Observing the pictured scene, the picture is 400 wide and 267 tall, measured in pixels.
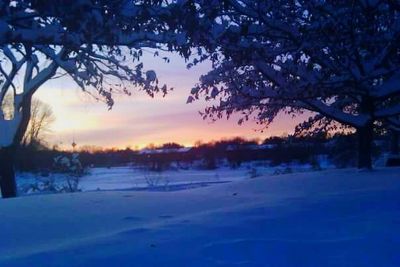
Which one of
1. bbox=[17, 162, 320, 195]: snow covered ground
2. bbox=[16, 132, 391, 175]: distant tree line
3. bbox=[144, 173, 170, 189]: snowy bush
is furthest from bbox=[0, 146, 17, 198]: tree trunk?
bbox=[16, 132, 391, 175]: distant tree line

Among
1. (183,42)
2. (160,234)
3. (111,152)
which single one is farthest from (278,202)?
(111,152)

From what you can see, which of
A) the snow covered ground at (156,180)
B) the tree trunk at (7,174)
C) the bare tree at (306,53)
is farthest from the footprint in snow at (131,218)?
the snow covered ground at (156,180)

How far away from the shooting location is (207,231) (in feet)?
20.7

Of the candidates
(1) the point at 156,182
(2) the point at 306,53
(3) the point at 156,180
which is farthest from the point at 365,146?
(3) the point at 156,180

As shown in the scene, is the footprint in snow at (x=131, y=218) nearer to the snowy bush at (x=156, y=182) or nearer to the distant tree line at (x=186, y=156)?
the snowy bush at (x=156, y=182)

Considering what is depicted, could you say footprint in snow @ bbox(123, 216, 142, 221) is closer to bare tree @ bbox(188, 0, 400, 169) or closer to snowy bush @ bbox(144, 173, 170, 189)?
bare tree @ bbox(188, 0, 400, 169)

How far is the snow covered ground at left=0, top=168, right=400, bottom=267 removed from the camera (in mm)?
5173

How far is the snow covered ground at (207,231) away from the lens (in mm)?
5173

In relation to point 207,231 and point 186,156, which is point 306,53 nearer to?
point 207,231

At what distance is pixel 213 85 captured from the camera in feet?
48.9

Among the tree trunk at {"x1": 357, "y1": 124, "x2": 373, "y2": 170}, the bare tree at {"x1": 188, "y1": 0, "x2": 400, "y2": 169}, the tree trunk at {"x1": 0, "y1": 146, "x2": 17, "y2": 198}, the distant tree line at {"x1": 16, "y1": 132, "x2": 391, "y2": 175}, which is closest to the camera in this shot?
Result: the bare tree at {"x1": 188, "y1": 0, "x2": 400, "y2": 169}

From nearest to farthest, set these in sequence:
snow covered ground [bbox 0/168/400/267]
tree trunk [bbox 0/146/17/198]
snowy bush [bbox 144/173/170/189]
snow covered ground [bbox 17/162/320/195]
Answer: snow covered ground [bbox 0/168/400/267], tree trunk [bbox 0/146/17/198], snowy bush [bbox 144/173/170/189], snow covered ground [bbox 17/162/320/195]

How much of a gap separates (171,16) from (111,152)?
351 feet

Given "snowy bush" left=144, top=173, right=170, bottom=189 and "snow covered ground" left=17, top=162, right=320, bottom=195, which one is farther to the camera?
"snow covered ground" left=17, top=162, right=320, bottom=195
